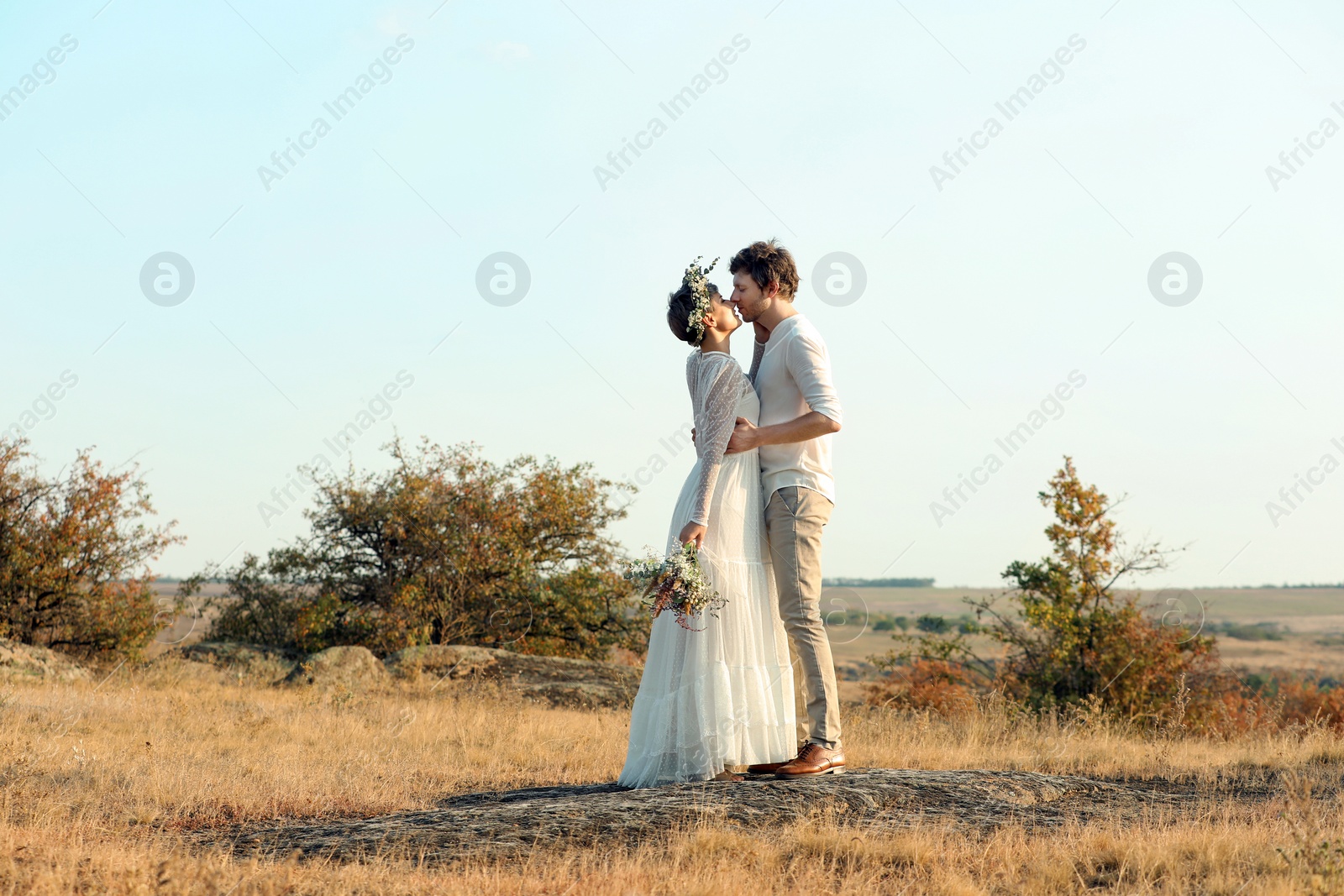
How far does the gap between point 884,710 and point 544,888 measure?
24.2ft

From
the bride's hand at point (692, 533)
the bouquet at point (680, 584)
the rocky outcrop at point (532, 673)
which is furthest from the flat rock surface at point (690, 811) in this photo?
the rocky outcrop at point (532, 673)

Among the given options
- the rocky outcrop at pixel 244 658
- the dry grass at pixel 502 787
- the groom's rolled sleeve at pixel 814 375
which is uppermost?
the groom's rolled sleeve at pixel 814 375

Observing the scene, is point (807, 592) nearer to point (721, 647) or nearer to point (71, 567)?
point (721, 647)

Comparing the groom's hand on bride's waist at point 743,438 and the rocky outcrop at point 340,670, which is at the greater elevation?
the groom's hand on bride's waist at point 743,438

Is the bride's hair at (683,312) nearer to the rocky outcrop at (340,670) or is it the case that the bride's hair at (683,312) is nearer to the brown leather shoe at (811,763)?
the brown leather shoe at (811,763)

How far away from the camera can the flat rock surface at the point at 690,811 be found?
426cm

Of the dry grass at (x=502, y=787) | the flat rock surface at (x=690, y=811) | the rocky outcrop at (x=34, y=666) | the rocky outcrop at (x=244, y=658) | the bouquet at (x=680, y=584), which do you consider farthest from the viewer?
the rocky outcrop at (x=244, y=658)

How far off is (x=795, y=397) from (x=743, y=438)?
1.20 feet

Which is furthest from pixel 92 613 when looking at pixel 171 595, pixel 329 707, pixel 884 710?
pixel 884 710

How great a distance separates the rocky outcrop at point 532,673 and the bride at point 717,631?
19.8 feet

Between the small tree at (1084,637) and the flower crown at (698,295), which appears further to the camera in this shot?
the small tree at (1084,637)

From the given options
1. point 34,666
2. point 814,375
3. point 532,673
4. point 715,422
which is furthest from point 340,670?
point 814,375

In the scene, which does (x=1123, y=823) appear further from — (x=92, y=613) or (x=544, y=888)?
(x=92, y=613)

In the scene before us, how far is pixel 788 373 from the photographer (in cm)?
523
